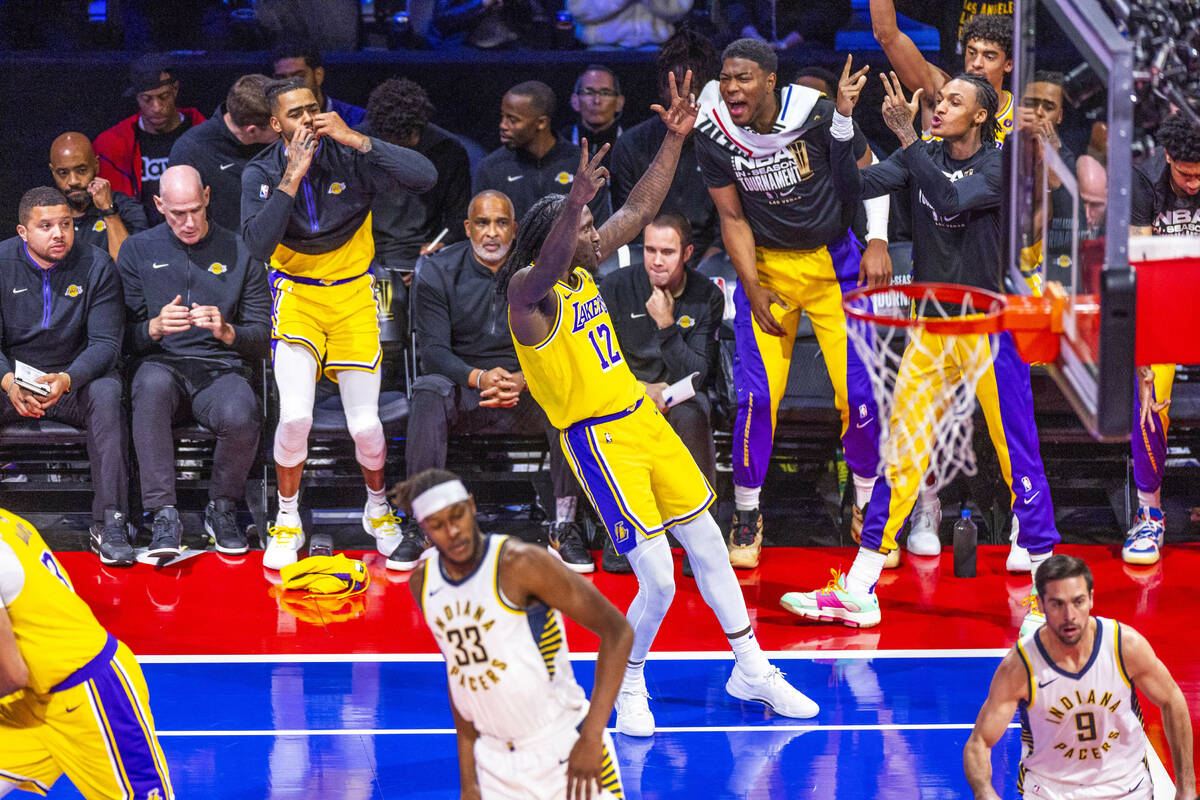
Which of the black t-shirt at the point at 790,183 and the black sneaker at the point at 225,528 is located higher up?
the black t-shirt at the point at 790,183

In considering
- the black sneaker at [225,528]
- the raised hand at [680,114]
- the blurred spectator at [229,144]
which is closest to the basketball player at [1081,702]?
the raised hand at [680,114]

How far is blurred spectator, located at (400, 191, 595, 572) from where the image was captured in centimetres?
792

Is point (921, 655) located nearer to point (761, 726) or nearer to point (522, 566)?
point (761, 726)

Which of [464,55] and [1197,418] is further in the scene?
[464,55]

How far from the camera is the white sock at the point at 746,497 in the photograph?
7.85m

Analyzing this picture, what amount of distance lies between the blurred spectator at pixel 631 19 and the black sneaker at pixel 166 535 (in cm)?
411

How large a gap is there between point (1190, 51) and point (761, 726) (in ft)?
9.87

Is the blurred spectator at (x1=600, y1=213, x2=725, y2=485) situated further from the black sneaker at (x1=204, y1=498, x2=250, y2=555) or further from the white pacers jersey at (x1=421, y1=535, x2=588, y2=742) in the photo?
the white pacers jersey at (x1=421, y1=535, x2=588, y2=742)

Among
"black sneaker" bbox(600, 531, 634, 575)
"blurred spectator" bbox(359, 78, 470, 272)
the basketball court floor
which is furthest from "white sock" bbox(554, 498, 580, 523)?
"blurred spectator" bbox(359, 78, 470, 272)

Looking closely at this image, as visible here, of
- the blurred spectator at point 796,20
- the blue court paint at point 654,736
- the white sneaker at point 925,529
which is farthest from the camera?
the blurred spectator at point 796,20

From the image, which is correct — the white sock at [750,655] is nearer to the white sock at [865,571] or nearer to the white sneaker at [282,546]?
the white sock at [865,571]

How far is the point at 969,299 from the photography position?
5121 millimetres

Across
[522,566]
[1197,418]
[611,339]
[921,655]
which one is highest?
[611,339]

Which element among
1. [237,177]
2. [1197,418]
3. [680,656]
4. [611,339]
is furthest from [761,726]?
[237,177]
